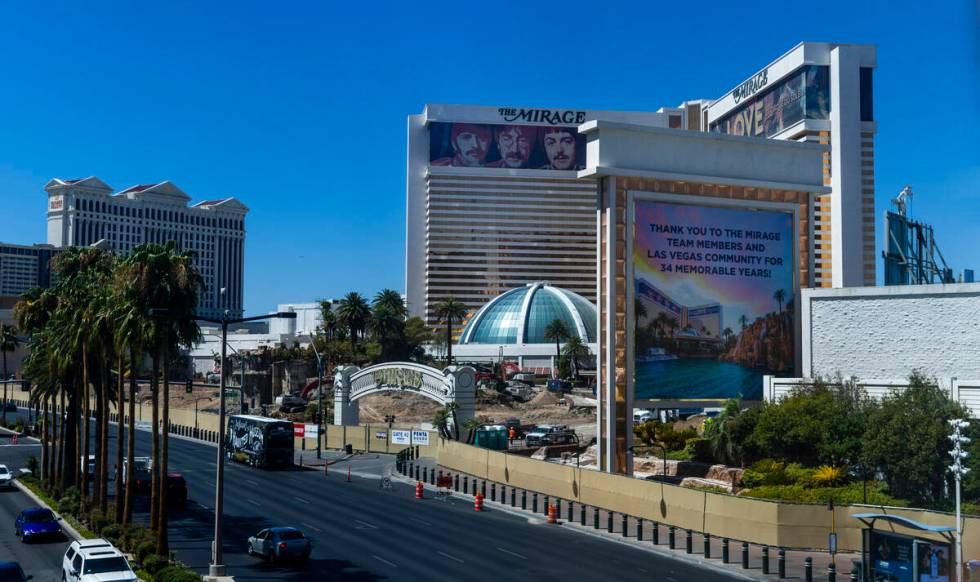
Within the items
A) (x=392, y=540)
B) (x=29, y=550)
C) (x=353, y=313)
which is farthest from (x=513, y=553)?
(x=353, y=313)

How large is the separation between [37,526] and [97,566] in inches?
418

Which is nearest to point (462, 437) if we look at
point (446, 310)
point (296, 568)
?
point (296, 568)

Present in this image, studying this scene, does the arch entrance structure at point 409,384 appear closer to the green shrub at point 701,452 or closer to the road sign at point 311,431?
the road sign at point 311,431

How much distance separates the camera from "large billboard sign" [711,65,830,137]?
12694cm

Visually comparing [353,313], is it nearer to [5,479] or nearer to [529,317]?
[529,317]

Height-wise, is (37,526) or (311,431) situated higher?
(311,431)

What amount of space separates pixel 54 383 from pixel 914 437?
39731 millimetres

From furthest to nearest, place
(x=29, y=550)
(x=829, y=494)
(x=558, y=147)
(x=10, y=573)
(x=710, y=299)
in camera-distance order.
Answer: (x=558, y=147) → (x=710, y=299) → (x=829, y=494) → (x=29, y=550) → (x=10, y=573)

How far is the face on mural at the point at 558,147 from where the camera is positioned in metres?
186

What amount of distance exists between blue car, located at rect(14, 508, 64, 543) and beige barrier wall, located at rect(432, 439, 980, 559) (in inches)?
842

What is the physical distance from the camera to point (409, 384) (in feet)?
229

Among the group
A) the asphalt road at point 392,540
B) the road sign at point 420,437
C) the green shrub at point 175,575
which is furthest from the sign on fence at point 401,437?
the green shrub at point 175,575

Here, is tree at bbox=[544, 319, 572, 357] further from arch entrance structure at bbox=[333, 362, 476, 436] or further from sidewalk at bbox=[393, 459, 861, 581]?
sidewalk at bbox=[393, 459, 861, 581]

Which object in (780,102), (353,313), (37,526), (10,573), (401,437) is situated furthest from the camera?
(780,102)
